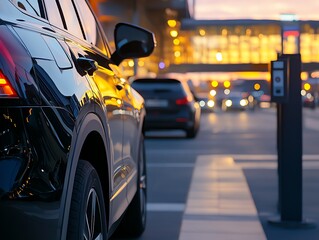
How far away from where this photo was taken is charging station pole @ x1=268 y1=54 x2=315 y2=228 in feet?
19.8

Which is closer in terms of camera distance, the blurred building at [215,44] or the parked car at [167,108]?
the parked car at [167,108]

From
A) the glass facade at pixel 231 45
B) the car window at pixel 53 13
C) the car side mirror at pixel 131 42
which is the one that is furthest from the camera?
the glass facade at pixel 231 45

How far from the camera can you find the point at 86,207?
3.21 metres

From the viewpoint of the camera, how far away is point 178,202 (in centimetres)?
763

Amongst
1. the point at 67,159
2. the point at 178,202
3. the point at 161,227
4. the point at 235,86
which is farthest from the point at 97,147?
the point at 235,86

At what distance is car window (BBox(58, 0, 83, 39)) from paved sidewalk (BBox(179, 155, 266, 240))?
217 centimetres

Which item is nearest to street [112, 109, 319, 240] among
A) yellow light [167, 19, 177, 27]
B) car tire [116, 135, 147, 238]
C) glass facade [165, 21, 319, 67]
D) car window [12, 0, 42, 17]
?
car tire [116, 135, 147, 238]

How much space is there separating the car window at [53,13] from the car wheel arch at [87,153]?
0.58 meters

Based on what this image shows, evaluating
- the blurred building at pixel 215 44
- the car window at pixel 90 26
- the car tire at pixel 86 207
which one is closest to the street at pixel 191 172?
the car window at pixel 90 26

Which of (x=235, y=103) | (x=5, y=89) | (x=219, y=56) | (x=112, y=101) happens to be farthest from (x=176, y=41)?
(x=5, y=89)

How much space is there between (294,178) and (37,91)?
3.77 metres

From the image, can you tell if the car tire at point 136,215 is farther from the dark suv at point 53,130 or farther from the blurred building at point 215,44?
the blurred building at point 215,44

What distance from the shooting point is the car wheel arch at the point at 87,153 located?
9.46 ft

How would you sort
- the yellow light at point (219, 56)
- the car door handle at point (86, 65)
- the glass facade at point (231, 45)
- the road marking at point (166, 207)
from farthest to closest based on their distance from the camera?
the yellow light at point (219, 56) → the glass facade at point (231, 45) → the road marking at point (166, 207) → the car door handle at point (86, 65)
